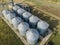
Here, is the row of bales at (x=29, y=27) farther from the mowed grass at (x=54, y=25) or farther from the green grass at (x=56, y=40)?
the mowed grass at (x=54, y=25)

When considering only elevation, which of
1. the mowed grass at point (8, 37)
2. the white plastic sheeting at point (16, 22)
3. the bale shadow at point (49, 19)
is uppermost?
the white plastic sheeting at point (16, 22)

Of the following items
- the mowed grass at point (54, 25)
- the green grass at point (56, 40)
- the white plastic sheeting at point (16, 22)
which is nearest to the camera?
the green grass at point (56, 40)

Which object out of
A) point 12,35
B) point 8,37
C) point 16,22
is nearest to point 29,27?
point 16,22

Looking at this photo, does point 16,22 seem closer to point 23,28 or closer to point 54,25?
point 23,28

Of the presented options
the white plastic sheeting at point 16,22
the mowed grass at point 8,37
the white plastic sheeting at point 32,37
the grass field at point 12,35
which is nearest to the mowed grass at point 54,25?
the grass field at point 12,35

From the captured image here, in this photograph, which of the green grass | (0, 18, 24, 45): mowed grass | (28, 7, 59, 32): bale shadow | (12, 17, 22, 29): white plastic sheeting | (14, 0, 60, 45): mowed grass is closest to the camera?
the green grass

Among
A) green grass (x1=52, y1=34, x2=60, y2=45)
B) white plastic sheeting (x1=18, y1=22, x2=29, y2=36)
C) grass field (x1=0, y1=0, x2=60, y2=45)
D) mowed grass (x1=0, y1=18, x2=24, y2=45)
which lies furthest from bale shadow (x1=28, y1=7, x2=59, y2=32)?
mowed grass (x1=0, y1=18, x2=24, y2=45)

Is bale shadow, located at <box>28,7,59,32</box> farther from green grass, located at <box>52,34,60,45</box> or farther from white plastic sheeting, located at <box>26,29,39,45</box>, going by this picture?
white plastic sheeting, located at <box>26,29,39,45</box>

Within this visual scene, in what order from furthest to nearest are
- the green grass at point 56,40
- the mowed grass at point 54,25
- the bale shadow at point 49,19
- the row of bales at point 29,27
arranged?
the bale shadow at point 49,19 → the mowed grass at point 54,25 → the green grass at point 56,40 → the row of bales at point 29,27

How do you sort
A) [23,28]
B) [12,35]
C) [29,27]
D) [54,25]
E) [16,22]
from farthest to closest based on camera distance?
[54,25], [12,35], [16,22], [29,27], [23,28]
